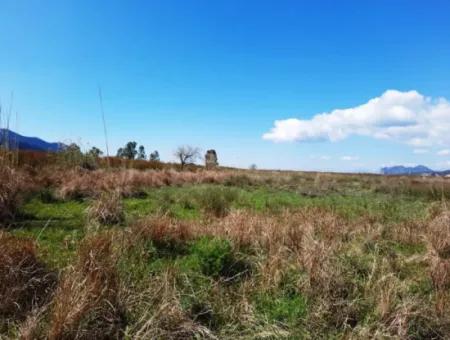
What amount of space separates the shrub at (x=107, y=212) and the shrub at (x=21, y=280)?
3.35 metres

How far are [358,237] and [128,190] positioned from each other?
30.6 feet

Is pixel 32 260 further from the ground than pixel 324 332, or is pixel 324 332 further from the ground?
pixel 32 260

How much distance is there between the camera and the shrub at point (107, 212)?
8.07 metres

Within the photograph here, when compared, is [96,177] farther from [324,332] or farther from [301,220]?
[324,332]

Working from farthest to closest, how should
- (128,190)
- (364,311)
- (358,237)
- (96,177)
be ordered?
1. (96,177)
2. (128,190)
3. (358,237)
4. (364,311)

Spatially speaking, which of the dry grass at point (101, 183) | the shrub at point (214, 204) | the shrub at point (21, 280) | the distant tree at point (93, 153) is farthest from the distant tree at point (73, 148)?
the shrub at point (21, 280)

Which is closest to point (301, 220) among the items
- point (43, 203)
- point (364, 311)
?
point (364, 311)

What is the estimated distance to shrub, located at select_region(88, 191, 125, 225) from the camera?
807cm

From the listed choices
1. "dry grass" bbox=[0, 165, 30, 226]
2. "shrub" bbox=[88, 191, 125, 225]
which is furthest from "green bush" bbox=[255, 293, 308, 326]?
"dry grass" bbox=[0, 165, 30, 226]

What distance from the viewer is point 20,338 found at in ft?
10.3

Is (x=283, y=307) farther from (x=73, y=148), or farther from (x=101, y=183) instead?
(x=73, y=148)

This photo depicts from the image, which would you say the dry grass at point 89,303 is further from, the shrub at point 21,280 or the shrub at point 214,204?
the shrub at point 214,204

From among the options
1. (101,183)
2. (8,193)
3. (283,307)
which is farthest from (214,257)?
(101,183)

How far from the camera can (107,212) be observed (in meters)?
8.15
